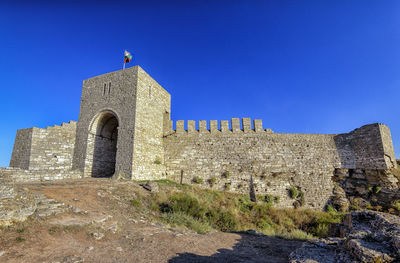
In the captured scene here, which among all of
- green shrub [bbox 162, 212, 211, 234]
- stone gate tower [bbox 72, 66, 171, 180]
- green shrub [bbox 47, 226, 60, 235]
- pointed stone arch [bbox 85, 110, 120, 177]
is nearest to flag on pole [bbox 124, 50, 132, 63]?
stone gate tower [bbox 72, 66, 171, 180]

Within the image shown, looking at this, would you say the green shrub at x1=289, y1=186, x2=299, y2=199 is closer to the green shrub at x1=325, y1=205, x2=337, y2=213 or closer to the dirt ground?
the green shrub at x1=325, y1=205, x2=337, y2=213

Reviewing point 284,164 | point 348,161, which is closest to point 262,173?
point 284,164

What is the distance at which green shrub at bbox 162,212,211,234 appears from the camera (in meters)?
7.44

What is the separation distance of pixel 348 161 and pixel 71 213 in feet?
56.8

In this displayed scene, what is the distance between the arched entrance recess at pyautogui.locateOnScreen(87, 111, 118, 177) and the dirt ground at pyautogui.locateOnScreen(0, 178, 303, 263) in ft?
24.4

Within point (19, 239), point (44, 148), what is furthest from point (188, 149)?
point (19, 239)

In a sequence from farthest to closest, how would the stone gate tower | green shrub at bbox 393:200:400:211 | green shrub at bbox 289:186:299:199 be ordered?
1. green shrub at bbox 289:186:299:199
2. the stone gate tower
3. green shrub at bbox 393:200:400:211

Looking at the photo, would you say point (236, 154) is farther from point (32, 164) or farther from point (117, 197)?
point (32, 164)

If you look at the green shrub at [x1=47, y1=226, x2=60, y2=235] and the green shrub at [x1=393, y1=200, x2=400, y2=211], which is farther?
the green shrub at [x1=393, y1=200, x2=400, y2=211]

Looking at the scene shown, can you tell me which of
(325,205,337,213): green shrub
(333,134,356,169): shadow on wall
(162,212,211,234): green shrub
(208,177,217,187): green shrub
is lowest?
(325,205,337,213): green shrub

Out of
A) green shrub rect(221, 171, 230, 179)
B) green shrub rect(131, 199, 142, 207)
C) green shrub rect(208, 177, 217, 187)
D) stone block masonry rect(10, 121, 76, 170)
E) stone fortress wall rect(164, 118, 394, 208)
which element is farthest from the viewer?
green shrub rect(221, 171, 230, 179)

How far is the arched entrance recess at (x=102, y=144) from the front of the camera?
1481 centimetres

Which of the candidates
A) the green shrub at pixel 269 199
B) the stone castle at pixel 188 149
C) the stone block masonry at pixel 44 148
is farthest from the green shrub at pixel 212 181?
the stone block masonry at pixel 44 148

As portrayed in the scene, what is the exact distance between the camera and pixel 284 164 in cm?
Result: 1512
